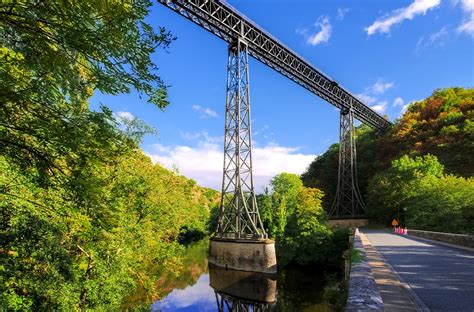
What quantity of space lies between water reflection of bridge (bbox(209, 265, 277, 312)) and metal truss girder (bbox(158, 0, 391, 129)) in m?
17.2

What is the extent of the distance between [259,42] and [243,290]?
18.9 metres

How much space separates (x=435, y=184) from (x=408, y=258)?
73.9 feet

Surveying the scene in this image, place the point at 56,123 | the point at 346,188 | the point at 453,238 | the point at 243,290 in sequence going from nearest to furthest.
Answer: the point at 56,123
the point at 453,238
the point at 243,290
the point at 346,188

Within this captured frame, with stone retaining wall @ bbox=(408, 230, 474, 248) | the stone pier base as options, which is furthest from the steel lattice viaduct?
stone retaining wall @ bbox=(408, 230, 474, 248)

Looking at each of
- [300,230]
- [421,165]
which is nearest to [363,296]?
[300,230]

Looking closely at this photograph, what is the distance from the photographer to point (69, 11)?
3.00m

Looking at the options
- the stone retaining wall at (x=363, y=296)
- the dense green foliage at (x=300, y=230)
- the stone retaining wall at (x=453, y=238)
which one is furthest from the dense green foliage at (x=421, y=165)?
the stone retaining wall at (x=363, y=296)

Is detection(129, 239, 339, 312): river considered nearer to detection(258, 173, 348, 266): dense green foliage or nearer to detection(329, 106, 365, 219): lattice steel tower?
detection(258, 173, 348, 266): dense green foliage

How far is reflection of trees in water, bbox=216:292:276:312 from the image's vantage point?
15273mm

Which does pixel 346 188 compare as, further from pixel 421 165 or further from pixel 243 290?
pixel 243 290

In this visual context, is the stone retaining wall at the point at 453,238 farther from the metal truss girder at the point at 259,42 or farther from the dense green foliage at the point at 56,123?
the metal truss girder at the point at 259,42

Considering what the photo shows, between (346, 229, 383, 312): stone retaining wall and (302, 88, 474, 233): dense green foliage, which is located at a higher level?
(302, 88, 474, 233): dense green foliage

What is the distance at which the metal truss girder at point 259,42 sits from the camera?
2072 cm

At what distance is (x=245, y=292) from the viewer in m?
17.8
